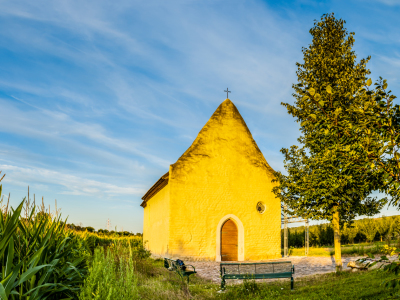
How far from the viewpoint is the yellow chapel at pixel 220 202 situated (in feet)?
54.3

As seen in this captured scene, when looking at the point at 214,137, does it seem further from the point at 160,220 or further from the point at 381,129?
the point at 381,129

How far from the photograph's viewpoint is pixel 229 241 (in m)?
17.1

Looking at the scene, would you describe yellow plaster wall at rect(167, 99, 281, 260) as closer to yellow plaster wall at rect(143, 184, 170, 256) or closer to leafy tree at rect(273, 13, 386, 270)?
yellow plaster wall at rect(143, 184, 170, 256)

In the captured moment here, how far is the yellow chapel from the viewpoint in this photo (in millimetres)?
16547

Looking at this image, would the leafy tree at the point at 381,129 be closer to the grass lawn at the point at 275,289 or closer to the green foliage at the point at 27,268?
the green foliage at the point at 27,268

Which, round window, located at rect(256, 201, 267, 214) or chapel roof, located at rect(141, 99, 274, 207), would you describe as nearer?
chapel roof, located at rect(141, 99, 274, 207)

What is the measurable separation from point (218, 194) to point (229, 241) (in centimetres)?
250

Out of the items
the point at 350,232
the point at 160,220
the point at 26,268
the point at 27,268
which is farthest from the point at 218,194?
the point at 350,232

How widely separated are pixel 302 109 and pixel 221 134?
6075 mm

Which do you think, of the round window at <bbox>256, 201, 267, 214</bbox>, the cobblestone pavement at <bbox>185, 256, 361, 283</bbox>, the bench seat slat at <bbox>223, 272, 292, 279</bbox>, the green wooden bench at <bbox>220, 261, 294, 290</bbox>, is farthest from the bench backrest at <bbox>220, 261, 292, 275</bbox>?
the round window at <bbox>256, 201, 267, 214</bbox>

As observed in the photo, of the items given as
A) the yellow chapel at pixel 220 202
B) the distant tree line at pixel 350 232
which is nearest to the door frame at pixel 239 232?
the yellow chapel at pixel 220 202

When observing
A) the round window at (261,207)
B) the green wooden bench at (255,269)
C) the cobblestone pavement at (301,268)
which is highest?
the round window at (261,207)

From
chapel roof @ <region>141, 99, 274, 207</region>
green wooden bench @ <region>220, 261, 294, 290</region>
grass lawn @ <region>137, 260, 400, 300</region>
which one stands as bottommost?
grass lawn @ <region>137, 260, 400, 300</region>

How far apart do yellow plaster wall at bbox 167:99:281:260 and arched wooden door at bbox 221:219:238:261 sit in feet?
1.63
